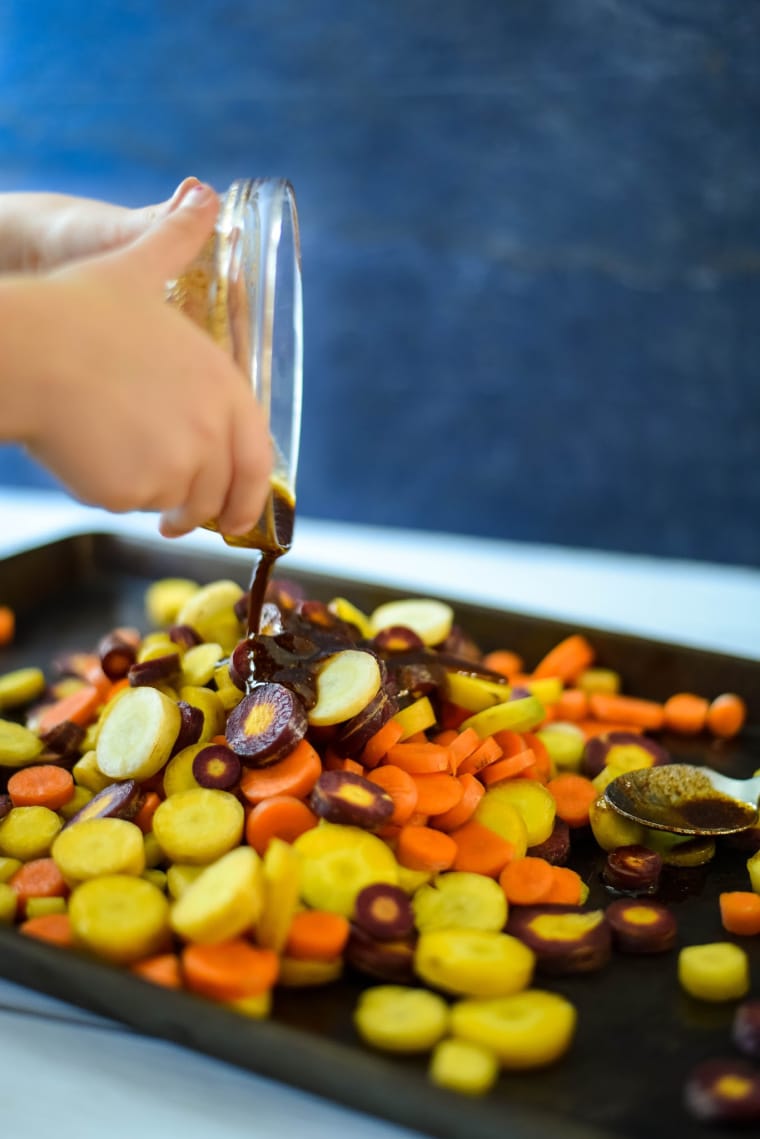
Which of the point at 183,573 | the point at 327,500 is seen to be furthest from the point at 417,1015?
the point at 327,500

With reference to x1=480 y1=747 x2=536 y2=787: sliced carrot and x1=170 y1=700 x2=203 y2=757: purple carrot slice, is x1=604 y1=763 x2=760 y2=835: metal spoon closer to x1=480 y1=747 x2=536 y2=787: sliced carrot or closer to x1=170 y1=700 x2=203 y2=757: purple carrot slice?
x1=480 y1=747 x2=536 y2=787: sliced carrot

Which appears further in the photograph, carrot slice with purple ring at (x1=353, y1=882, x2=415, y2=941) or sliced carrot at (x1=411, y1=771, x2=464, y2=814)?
sliced carrot at (x1=411, y1=771, x2=464, y2=814)

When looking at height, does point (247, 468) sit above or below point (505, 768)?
above

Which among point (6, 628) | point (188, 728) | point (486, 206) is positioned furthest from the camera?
point (486, 206)

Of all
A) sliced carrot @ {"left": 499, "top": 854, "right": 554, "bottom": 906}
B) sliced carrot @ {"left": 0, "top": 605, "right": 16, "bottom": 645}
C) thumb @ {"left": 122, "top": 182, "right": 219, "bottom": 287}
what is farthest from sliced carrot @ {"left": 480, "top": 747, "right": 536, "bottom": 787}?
sliced carrot @ {"left": 0, "top": 605, "right": 16, "bottom": 645}

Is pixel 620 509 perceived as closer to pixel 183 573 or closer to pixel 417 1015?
pixel 183 573

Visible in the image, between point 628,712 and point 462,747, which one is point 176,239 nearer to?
point 462,747

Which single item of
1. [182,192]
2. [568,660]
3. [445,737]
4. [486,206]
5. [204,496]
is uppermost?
[182,192]

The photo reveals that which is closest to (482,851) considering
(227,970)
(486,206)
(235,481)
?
(227,970)
